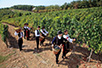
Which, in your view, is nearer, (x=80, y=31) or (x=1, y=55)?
(x=80, y=31)

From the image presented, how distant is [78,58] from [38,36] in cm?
342

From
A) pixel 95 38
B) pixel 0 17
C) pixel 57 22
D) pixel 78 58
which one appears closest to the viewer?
pixel 95 38

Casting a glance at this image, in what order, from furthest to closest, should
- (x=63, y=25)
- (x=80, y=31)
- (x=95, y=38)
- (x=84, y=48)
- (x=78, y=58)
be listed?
(x=84, y=48) → (x=63, y=25) → (x=78, y=58) → (x=80, y=31) → (x=95, y=38)

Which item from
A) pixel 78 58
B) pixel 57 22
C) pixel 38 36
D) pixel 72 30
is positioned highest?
pixel 57 22

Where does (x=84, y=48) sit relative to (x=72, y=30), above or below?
below

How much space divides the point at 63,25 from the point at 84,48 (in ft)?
10.1

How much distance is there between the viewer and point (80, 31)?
496 centimetres

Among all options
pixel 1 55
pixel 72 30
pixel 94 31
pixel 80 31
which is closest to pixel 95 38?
pixel 94 31

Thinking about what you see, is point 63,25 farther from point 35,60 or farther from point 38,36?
point 35,60

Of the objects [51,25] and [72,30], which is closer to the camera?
[72,30]

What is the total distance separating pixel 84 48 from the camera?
23.1ft

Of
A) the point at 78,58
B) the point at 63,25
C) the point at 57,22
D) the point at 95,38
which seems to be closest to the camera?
the point at 95,38

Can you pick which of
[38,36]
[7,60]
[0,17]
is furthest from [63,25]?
[0,17]

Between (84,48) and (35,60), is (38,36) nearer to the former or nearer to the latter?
(35,60)
